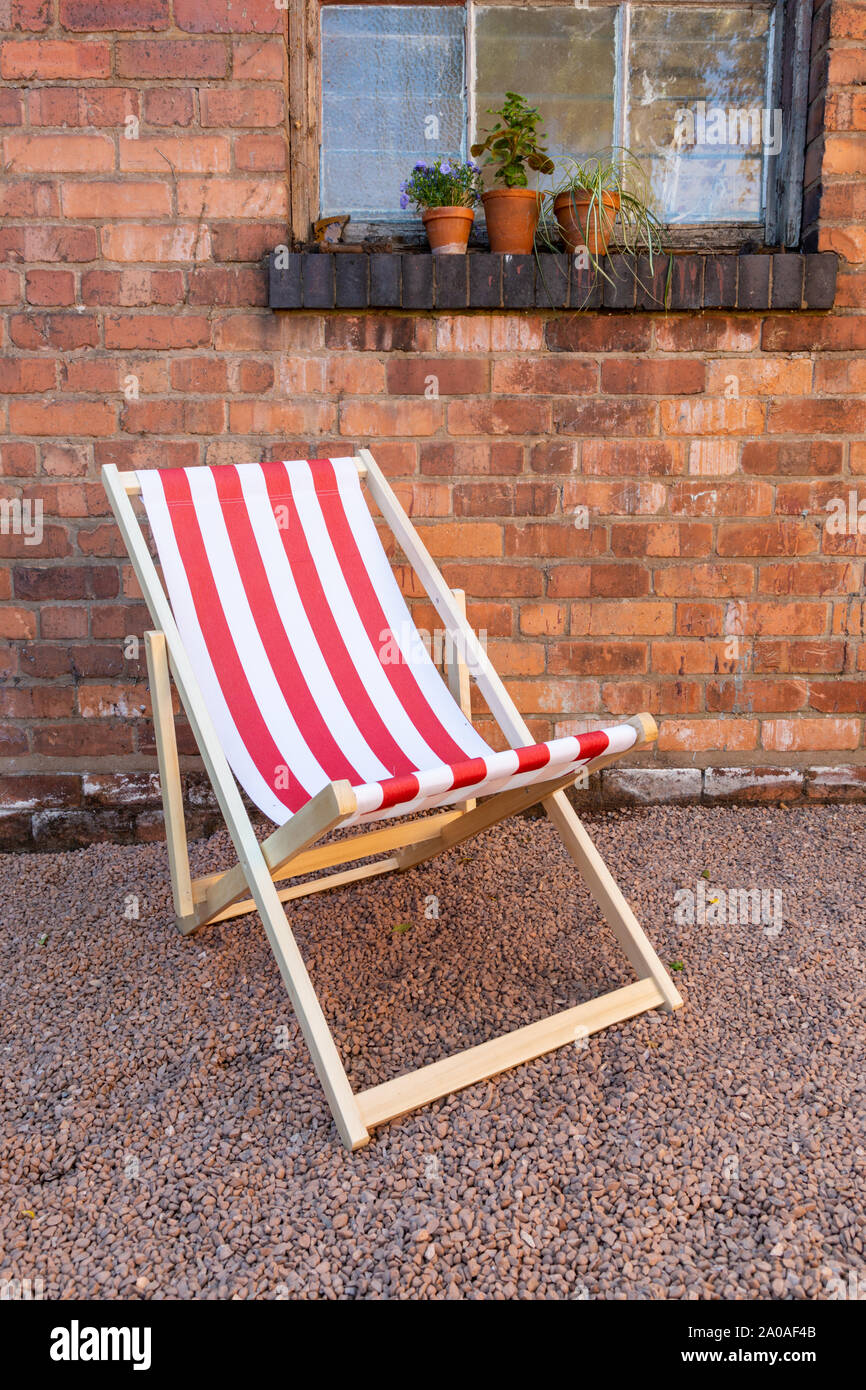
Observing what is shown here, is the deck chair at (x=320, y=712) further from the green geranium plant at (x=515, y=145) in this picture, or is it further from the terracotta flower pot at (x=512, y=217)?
the green geranium plant at (x=515, y=145)

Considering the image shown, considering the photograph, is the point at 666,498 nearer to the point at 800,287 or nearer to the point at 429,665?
the point at 800,287

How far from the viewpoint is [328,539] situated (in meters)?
2.22

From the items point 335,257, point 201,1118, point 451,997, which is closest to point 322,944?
point 451,997

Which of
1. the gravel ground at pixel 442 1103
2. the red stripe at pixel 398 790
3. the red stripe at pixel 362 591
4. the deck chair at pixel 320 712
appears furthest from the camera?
the red stripe at pixel 362 591

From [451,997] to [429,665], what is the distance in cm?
74

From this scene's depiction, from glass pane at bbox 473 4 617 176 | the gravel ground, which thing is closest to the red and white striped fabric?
→ the gravel ground

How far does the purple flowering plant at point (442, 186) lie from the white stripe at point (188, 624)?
112 centimetres

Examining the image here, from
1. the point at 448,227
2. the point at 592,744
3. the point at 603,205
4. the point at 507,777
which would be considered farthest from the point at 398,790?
the point at 603,205

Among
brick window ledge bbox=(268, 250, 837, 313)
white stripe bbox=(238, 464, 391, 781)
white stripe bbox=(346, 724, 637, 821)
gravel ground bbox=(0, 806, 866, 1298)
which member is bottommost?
gravel ground bbox=(0, 806, 866, 1298)

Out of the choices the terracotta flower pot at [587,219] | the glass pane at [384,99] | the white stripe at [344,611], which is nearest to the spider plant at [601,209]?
the terracotta flower pot at [587,219]

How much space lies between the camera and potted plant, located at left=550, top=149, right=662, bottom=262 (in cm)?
248

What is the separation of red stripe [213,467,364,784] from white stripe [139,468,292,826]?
0.13 m

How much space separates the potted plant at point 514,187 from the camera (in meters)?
2.47

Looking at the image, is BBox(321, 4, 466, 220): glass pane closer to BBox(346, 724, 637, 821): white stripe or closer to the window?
the window
